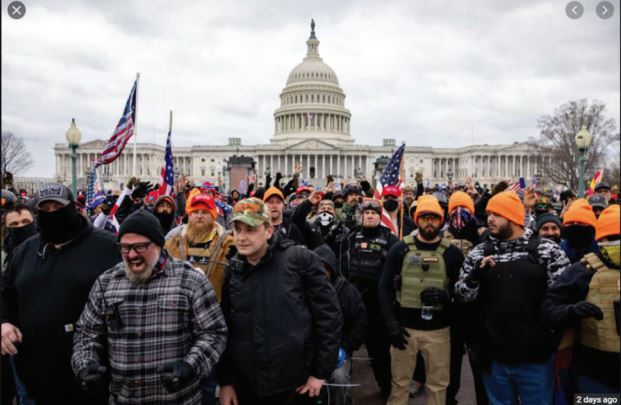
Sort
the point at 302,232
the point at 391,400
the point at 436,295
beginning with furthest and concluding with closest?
the point at 302,232 < the point at 391,400 < the point at 436,295

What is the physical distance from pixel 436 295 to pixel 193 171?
335 feet

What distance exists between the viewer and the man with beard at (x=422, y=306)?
4.55m

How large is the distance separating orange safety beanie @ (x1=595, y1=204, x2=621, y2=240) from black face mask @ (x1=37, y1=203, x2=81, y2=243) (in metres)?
3.83

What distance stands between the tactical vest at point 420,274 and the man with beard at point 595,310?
104cm

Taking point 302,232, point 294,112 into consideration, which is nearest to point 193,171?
point 294,112

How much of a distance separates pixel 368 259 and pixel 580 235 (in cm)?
215

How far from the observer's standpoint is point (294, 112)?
102 m

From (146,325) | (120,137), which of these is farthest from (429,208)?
(120,137)

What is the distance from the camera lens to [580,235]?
16.4 ft

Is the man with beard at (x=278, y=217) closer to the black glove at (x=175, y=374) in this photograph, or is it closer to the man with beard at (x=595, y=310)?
the black glove at (x=175, y=374)

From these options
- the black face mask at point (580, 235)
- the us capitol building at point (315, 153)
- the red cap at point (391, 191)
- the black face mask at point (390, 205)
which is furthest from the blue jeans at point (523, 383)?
the us capitol building at point (315, 153)

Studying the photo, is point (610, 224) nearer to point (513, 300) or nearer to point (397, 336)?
point (513, 300)

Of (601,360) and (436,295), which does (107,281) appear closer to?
(436,295)

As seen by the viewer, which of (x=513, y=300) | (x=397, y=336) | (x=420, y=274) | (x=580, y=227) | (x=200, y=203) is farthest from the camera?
(x=580, y=227)
